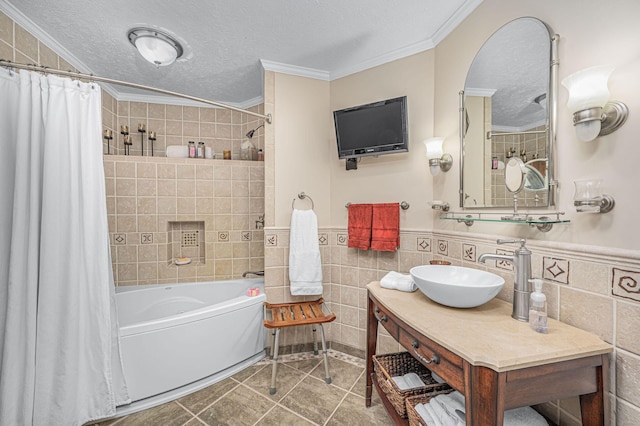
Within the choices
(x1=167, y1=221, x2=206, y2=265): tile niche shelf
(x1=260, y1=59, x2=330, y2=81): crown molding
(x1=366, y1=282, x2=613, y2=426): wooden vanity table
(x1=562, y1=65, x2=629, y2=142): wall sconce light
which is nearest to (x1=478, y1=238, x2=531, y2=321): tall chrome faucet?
(x1=366, y1=282, x2=613, y2=426): wooden vanity table

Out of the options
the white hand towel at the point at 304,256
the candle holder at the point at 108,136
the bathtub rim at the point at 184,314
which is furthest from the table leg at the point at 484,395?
the candle holder at the point at 108,136

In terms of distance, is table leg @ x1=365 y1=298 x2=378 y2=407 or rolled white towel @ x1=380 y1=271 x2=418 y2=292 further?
table leg @ x1=365 y1=298 x2=378 y2=407

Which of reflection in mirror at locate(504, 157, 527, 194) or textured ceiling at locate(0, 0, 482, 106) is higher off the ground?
textured ceiling at locate(0, 0, 482, 106)

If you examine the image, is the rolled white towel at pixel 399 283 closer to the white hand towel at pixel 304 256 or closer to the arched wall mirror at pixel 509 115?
the arched wall mirror at pixel 509 115

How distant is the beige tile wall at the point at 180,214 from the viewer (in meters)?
2.37

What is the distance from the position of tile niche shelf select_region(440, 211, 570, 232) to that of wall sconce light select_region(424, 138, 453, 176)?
296mm

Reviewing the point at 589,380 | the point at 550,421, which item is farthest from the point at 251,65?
the point at 550,421

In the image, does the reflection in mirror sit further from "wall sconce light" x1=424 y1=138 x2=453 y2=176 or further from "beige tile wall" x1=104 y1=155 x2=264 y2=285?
"beige tile wall" x1=104 y1=155 x2=264 y2=285

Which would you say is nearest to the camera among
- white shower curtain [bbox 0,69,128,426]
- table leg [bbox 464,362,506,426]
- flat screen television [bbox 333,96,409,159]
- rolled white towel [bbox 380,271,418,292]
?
table leg [bbox 464,362,506,426]

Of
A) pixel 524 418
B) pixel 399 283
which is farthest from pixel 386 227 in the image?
pixel 524 418

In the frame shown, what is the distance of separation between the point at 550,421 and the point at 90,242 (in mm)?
2293

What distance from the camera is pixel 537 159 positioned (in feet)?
3.58

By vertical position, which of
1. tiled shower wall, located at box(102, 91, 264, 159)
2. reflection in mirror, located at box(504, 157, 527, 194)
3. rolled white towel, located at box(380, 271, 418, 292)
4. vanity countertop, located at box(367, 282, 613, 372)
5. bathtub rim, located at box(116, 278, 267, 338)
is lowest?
bathtub rim, located at box(116, 278, 267, 338)

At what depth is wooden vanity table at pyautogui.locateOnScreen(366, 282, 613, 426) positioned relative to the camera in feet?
2.40
